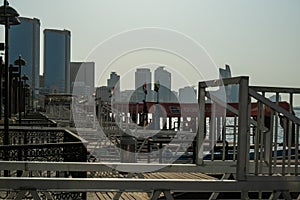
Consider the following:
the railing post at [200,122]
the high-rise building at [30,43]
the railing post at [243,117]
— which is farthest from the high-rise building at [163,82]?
the high-rise building at [30,43]

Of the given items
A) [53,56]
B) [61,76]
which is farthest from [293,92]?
[61,76]

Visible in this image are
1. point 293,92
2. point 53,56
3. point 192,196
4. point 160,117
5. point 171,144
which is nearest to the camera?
point 293,92

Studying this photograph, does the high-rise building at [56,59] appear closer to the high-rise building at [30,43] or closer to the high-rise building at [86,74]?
the high-rise building at [30,43]

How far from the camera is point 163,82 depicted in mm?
23750

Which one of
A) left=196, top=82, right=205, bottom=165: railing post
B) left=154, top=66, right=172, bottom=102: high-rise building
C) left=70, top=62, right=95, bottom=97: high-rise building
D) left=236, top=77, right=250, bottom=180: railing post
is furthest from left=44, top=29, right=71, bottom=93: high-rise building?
left=236, top=77, right=250, bottom=180: railing post

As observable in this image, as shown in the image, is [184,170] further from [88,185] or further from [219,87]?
[88,185]

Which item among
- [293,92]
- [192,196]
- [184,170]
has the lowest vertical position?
[192,196]

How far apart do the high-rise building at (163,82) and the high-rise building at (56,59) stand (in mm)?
26296

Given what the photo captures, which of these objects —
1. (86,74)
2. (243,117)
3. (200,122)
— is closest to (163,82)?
(86,74)

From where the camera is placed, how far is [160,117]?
27891 millimetres

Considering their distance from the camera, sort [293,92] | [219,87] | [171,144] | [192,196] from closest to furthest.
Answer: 1. [293,92]
2. [219,87]
3. [192,196]
4. [171,144]

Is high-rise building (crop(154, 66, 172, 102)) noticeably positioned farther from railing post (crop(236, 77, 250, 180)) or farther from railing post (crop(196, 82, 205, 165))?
railing post (crop(236, 77, 250, 180))

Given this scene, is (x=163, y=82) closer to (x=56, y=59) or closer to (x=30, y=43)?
(x=56, y=59)

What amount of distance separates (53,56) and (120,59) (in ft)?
200
